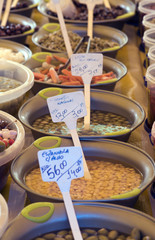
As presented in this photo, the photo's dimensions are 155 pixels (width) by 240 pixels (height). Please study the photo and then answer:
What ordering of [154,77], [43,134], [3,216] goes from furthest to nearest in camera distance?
[154,77], [43,134], [3,216]

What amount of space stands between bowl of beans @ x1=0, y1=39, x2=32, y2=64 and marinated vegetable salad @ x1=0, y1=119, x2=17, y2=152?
821 millimetres

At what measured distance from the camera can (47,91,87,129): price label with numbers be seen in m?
1.53

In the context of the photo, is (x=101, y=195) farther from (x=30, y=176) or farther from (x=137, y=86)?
(x=137, y=86)

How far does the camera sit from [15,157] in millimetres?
1669

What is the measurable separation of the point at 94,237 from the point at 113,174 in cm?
39

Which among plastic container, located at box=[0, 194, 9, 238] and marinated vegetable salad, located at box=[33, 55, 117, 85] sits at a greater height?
plastic container, located at box=[0, 194, 9, 238]

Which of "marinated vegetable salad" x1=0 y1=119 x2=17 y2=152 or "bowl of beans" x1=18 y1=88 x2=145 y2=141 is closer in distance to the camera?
"marinated vegetable salad" x1=0 y1=119 x2=17 y2=152

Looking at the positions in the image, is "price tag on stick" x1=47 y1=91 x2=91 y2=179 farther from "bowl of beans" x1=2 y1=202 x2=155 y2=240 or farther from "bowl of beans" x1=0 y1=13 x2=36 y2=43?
"bowl of beans" x1=0 y1=13 x2=36 y2=43

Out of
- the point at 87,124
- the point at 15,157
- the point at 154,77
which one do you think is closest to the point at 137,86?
the point at 154,77

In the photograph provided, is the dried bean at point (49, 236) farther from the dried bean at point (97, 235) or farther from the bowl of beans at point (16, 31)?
the bowl of beans at point (16, 31)

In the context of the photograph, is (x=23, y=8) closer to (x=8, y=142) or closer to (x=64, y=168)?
(x=8, y=142)

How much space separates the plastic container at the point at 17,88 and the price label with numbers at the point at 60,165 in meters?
0.81

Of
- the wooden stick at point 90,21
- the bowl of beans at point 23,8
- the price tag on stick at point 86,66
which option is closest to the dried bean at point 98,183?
the price tag on stick at point 86,66

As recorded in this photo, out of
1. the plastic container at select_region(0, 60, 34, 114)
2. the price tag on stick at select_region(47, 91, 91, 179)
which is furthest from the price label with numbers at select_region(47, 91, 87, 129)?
the plastic container at select_region(0, 60, 34, 114)
